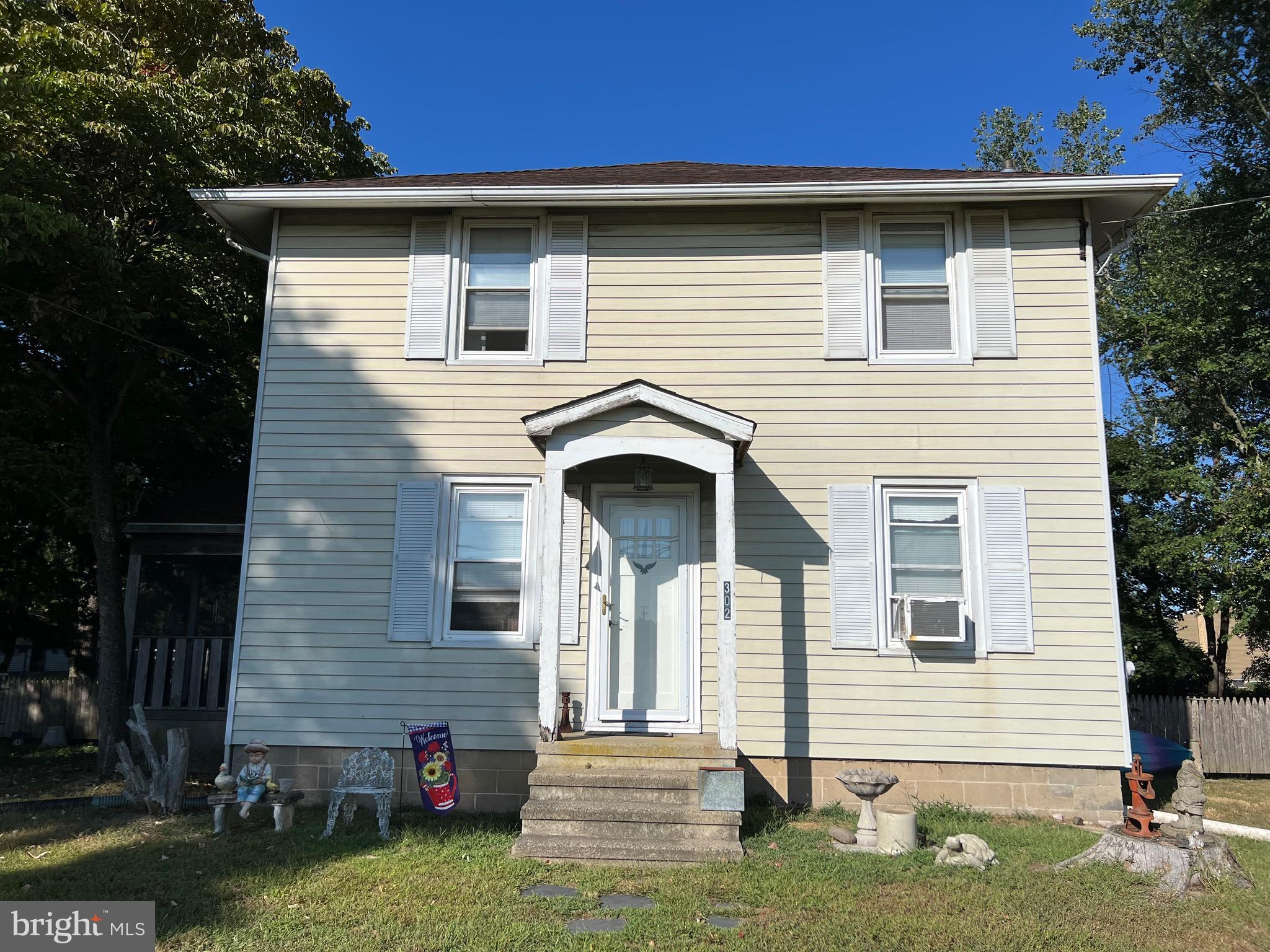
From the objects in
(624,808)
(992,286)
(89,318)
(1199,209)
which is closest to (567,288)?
(992,286)

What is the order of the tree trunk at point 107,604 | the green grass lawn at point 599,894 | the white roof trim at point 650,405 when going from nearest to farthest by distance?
1. the green grass lawn at point 599,894
2. the white roof trim at point 650,405
3. the tree trunk at point 107,604

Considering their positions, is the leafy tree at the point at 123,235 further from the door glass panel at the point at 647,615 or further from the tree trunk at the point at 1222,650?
the tree trunk at the point at 1222,650

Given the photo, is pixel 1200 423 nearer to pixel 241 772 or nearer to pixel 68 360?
pixel 241 772

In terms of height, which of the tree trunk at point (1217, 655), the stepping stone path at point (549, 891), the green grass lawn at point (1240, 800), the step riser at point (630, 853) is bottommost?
the green grass lawn at point (1240, 800)

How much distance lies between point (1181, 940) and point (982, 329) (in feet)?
17.2

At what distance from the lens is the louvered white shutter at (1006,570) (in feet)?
25.1

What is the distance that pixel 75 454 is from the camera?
444 inches

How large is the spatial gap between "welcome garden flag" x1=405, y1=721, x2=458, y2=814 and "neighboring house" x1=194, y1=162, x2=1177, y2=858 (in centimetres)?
44

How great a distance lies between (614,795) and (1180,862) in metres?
3.63

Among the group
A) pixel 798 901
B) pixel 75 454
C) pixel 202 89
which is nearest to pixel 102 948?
pixel 798 901

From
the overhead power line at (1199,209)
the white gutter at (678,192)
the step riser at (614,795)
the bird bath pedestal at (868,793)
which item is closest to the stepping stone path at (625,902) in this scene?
the step riser at (614,795)

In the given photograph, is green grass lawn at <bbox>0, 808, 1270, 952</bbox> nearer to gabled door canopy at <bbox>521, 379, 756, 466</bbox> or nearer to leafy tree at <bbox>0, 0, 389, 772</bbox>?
gabled door canopy at <bbox>521, 379, 756, 466</bbox>

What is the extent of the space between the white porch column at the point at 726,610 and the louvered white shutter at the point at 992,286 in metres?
2.95

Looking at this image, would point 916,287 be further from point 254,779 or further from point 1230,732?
point 1230,732
